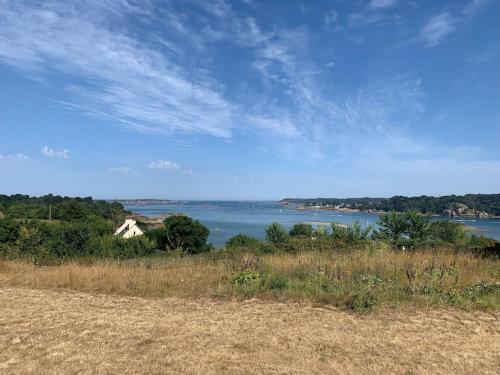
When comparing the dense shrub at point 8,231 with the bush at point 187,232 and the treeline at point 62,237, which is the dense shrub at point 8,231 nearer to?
the treeline at point 62,237

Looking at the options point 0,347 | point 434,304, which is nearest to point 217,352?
point 0,347

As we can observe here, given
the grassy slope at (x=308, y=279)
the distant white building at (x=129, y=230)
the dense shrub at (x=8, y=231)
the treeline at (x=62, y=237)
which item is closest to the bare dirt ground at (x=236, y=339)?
the grassy slope at (x=308, y=279)

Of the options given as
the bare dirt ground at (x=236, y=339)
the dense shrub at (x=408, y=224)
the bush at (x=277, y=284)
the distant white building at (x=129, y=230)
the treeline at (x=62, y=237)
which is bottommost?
the distant white building at (x=129, y=230)

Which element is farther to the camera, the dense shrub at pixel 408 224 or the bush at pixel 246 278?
the dense shrub at pixel 408 224

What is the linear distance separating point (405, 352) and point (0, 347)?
14.2 feet

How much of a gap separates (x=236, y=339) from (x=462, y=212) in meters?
154

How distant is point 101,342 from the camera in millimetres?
4570

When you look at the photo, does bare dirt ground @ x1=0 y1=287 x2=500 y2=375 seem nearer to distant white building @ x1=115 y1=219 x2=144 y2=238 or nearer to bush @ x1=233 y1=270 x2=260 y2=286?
bush @ x1=233 y1=270 x2=260 y2=286

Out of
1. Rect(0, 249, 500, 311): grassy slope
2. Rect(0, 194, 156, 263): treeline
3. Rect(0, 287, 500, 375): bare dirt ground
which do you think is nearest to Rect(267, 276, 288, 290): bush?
Rect(0, 249, 500, 311): grassy slope

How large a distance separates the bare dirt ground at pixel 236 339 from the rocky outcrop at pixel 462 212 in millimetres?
149562

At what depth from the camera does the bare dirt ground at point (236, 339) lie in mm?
3906

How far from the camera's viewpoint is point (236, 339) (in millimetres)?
4637

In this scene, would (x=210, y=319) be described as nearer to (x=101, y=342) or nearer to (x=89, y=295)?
(x=101, y=342)

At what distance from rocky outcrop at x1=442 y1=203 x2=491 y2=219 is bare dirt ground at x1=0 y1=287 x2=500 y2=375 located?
150 meters
